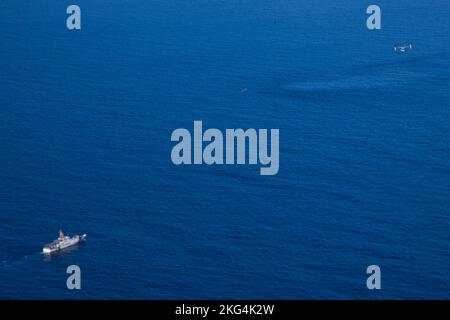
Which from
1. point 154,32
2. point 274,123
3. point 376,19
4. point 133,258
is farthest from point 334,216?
point 376,19

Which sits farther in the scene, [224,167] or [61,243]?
[224,167]

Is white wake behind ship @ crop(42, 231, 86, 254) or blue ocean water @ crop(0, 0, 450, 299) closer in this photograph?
blue ocean water @ crop(0, 0, 450, 299)

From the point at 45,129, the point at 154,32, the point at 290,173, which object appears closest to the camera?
the point at 290,173

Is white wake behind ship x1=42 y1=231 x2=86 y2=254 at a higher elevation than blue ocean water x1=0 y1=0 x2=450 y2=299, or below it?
below

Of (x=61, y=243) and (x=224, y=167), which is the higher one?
(x=224, y=167)

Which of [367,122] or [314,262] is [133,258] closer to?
[314,262]
